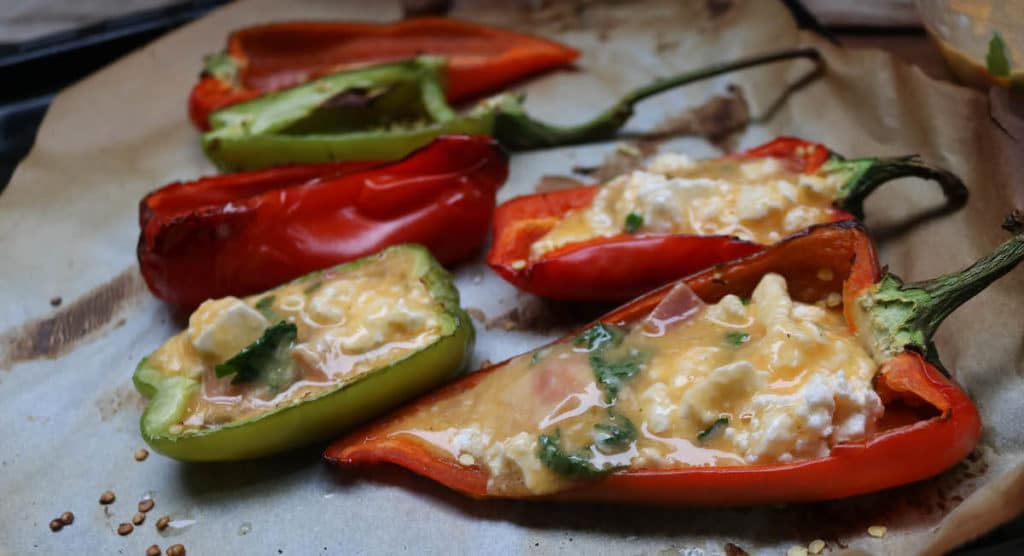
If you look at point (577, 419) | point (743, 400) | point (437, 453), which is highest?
point (743, 400)

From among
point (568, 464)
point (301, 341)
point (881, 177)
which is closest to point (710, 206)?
point (881, 177)

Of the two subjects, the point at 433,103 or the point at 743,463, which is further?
the point at 433,103

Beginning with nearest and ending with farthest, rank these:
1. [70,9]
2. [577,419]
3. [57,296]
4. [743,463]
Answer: [743,463], [577,419], [57,296], [70,9]

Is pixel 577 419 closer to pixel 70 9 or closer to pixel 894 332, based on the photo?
pixel 894 332

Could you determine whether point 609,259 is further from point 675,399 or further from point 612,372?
point 675,399

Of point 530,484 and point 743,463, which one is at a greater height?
point 743,463

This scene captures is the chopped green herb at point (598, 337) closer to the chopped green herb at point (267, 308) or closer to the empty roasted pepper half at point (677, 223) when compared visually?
the empty roasted pepper half at point (677, 223)

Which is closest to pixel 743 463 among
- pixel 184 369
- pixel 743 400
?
pixel 743 400
